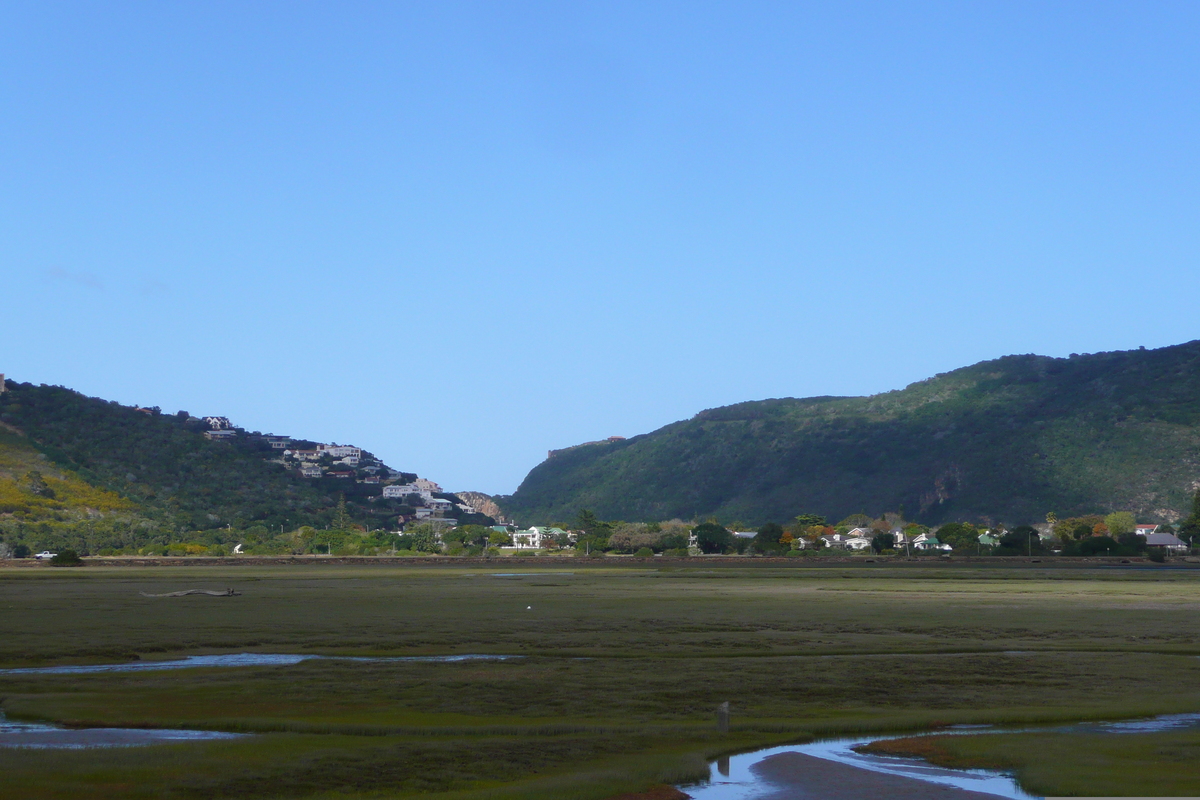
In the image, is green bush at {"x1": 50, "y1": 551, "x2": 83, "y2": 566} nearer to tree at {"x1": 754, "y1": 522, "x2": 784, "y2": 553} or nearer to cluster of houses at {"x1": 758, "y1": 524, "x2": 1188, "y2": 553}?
tree at {"x1": 754, "y1": 522, "x2": 784, "y2": 553}

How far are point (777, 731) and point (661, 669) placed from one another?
7217mm

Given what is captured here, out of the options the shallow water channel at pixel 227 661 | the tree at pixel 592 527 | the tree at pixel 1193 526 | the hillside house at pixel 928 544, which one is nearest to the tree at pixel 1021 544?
A: the tree at pixel 1193 526

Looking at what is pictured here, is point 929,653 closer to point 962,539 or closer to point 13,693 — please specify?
point 13,693

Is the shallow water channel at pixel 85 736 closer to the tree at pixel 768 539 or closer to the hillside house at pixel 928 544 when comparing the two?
the tree at pixel 768 539

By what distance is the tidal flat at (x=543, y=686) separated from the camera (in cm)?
1564

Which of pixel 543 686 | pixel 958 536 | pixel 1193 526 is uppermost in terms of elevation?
pixel 1193 526

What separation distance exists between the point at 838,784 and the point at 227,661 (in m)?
17.3

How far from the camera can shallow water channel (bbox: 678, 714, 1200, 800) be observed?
15110mm

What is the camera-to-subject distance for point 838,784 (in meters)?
15.3

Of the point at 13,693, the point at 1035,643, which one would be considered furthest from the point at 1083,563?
the point at 13,693

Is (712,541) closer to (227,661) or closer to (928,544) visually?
(928,544)

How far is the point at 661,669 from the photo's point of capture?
25891 millimetres

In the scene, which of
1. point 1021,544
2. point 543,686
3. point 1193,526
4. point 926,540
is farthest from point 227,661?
point 926,540

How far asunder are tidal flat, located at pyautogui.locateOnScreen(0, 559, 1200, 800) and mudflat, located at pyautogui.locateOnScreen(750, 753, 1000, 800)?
103cm
